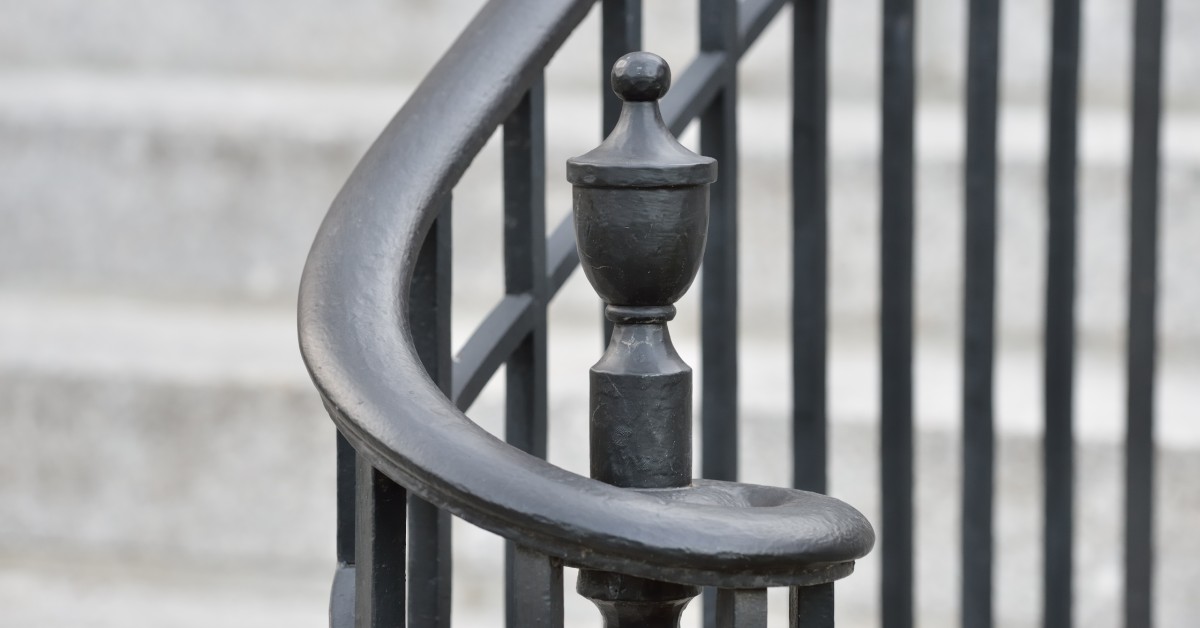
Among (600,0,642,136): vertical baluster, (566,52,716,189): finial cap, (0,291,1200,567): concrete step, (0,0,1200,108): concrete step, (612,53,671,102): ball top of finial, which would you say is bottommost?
(0,291,1200,567): concrete step

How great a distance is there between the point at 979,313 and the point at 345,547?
0.62m

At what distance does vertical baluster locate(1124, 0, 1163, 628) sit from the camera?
46.4 inches

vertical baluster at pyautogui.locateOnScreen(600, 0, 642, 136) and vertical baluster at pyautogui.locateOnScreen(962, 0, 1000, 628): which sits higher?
vertical baluster at pyautogui.locateOnScreen(600, 0, 642, 136)

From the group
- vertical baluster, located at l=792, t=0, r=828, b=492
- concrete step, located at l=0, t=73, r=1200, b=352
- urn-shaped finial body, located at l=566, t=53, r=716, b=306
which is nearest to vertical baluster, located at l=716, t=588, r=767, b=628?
urn-shaped finial body, located at l=566, t=53, r=716, b=306

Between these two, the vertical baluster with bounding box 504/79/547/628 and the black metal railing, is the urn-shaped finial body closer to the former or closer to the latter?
the black metal railing

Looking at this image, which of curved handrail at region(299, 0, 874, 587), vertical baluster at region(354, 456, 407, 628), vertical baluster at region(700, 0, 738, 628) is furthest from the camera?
vertical baluster at region(700, 0, 738, 628)

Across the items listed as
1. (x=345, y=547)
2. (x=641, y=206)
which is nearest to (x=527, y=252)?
(x=345, y=547)

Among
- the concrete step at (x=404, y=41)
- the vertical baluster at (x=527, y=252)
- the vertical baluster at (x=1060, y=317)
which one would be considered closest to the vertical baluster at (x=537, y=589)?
the vertical baluster at (x=527, y=252)

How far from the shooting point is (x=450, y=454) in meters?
0.60

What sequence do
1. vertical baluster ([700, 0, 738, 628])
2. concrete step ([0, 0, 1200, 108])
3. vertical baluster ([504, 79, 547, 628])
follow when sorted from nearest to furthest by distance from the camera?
vertical baluster ([504, 79, 547, 628]) < vertical baluster ([700, 0, 738, 628]) < concrete step ([0, 0, 1200, 108])

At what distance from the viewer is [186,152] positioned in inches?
86.5

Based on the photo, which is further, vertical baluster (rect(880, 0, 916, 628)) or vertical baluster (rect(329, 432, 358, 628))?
vertical baluster (rect(880, 0, 916, 628))

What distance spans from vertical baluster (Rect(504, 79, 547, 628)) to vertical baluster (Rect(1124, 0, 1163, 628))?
54 cm

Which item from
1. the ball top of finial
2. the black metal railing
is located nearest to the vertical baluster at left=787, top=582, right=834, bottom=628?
the black metal railing
